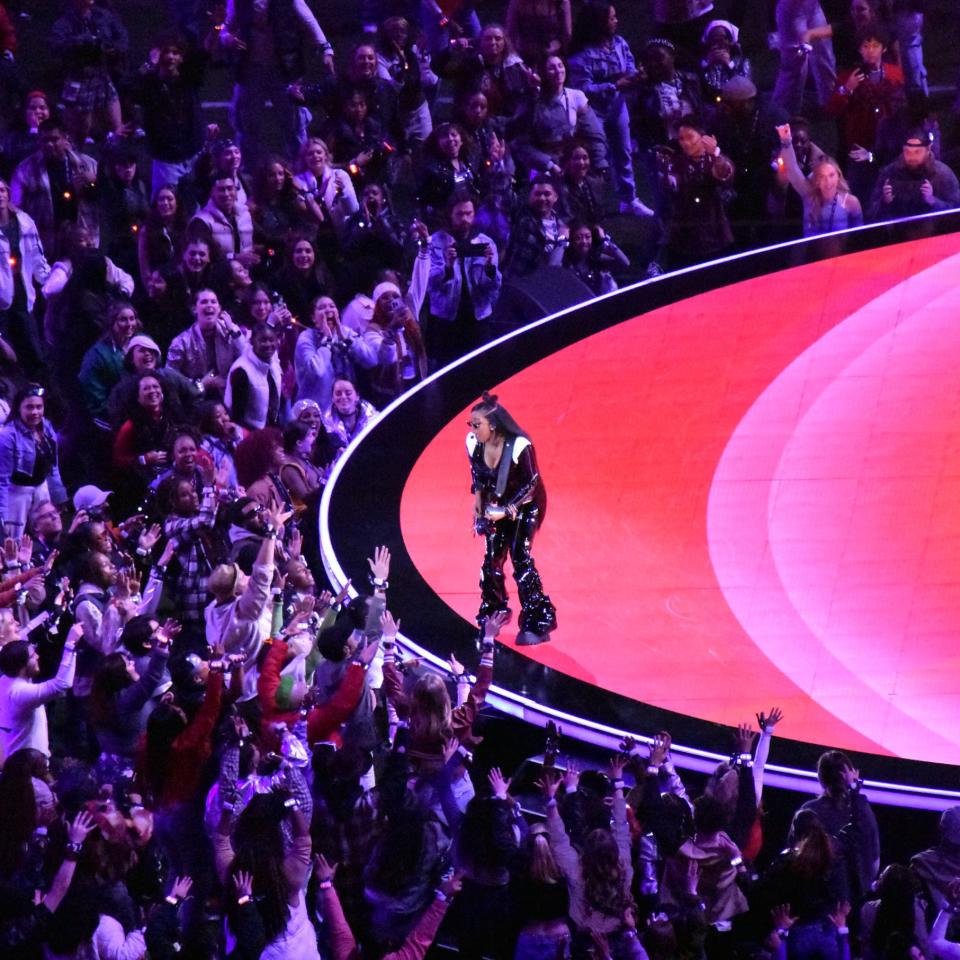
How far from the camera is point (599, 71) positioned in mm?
17734

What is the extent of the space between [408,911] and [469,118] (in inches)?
324

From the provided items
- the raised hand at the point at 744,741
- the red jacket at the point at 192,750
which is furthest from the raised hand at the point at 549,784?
the red jacket at the point at 192,750

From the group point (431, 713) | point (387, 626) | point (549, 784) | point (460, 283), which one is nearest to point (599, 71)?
point (460, 283)

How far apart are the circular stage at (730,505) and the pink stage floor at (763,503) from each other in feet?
0.06

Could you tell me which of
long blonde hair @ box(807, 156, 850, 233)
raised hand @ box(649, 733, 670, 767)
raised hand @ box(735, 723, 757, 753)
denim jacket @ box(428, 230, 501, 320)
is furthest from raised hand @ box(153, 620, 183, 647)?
long blonde hair @ box(807, 156, 850, 233)

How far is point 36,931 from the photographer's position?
30.3 ft

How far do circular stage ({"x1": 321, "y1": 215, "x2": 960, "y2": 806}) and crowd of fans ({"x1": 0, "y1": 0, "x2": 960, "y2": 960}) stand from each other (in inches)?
17.9

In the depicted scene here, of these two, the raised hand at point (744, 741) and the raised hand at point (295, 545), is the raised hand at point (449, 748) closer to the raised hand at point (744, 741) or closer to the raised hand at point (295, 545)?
the raised hand at point (744, 741)

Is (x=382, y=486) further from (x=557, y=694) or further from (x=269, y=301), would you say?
(x=557, y=694)

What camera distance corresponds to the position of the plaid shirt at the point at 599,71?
17594mm

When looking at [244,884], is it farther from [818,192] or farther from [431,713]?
[818,192]

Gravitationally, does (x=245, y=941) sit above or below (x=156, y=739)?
below

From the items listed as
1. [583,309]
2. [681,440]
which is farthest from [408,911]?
[583,309]

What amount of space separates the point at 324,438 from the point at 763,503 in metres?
2.97
